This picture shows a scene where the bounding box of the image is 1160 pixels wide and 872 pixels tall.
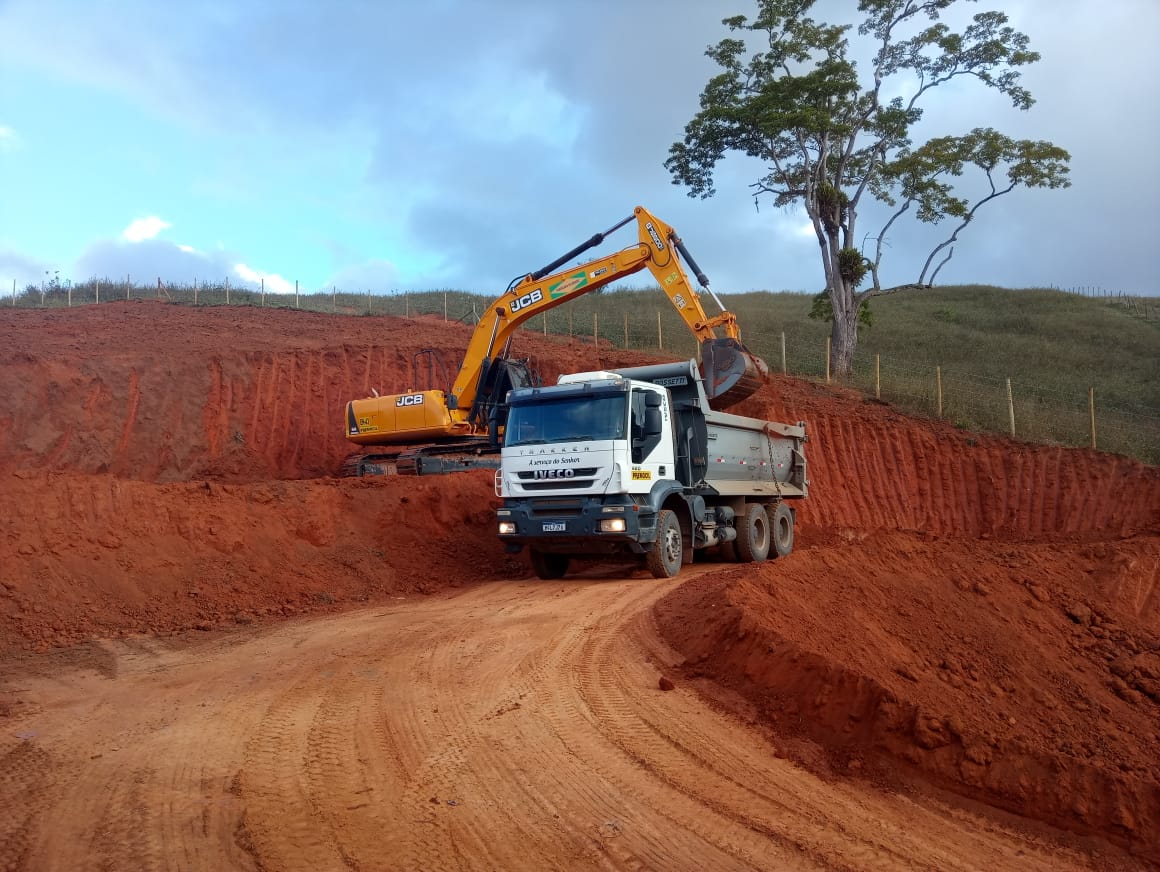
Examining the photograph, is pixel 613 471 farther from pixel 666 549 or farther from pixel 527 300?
pixel 527 300

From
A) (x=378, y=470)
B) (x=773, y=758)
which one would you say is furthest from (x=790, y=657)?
(x=378, y=470)

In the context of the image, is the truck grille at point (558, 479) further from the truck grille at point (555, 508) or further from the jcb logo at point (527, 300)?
the jcb logo at point (527, 300)

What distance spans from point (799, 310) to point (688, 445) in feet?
156

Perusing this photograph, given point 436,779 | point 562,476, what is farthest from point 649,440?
point 436,779

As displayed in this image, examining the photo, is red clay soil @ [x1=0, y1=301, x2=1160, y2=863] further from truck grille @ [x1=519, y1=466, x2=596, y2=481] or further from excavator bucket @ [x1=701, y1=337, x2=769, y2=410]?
excavator bucket @ [x1=701, y1=337, x2=769, y2=410]

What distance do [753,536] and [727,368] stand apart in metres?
3.11

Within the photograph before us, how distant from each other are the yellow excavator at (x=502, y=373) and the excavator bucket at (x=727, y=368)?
0.06 ft

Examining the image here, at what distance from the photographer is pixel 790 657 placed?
7.01 meters

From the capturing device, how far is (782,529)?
1791cm

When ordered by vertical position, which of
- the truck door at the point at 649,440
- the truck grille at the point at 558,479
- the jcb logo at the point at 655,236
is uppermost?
the jcb logo at the point at 655,236

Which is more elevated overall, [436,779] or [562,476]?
[562,476]

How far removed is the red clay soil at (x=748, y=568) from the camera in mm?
6027

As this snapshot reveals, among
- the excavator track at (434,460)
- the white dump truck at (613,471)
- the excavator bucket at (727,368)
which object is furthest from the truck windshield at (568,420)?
the excavator track at (434,460)

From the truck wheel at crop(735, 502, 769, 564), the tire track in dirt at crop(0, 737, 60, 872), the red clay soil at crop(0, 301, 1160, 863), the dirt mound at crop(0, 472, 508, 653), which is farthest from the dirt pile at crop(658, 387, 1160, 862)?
the dirt mound at crop(0, 472, 508, 653)
